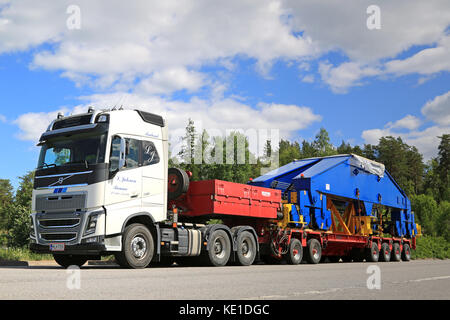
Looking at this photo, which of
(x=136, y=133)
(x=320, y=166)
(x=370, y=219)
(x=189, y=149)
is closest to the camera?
(x=136, y=133)

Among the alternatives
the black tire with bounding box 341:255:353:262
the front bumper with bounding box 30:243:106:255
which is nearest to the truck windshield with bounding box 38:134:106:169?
the front bumper with bounding box 30:243:106:255

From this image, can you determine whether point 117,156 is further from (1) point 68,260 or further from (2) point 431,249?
(2) point 431,249

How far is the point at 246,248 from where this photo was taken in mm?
14383

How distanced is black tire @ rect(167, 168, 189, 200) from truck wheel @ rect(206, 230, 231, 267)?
4.64ft

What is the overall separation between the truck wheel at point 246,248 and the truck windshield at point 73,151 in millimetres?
4935

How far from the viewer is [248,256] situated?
14328 millimetres

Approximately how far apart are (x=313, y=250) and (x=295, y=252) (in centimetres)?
124

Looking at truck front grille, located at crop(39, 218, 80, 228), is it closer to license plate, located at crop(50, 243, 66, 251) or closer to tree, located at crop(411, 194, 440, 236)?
license plate, located at crop(50, 243, 66, 251)

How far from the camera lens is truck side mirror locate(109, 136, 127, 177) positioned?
423 inches
